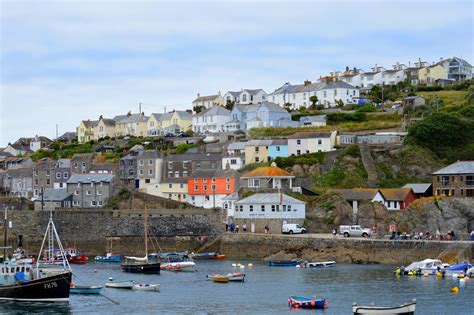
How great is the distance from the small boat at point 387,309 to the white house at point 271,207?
31526mm

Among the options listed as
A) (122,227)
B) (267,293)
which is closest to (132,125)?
(122,227)

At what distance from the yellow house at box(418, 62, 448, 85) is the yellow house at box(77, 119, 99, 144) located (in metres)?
46.6

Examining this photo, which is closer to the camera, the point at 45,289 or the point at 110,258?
the point at 45,289

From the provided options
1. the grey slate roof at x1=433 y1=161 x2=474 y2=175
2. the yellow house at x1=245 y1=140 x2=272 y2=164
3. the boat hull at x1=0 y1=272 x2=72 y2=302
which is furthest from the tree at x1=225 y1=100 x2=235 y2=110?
the boat hull at x1=0 y1=272 x2=72 y2=302

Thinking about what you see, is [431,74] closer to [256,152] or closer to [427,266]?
[256,152]

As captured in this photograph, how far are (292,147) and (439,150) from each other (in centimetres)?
1467

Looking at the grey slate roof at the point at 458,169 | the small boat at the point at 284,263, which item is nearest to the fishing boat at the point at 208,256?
the small boat at the point at 284,263

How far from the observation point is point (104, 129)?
126 meters

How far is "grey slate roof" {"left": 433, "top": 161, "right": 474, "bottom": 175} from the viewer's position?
73.5 metres

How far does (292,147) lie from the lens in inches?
3556

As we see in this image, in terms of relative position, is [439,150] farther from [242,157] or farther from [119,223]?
[119,223]

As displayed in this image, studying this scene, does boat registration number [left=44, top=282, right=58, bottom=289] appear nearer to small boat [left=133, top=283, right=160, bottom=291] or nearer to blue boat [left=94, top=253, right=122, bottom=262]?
small boat [left=133, top=283, right=160, bottom=291]

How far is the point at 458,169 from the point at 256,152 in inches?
911

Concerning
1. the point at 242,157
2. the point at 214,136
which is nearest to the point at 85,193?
the point at 242,157
